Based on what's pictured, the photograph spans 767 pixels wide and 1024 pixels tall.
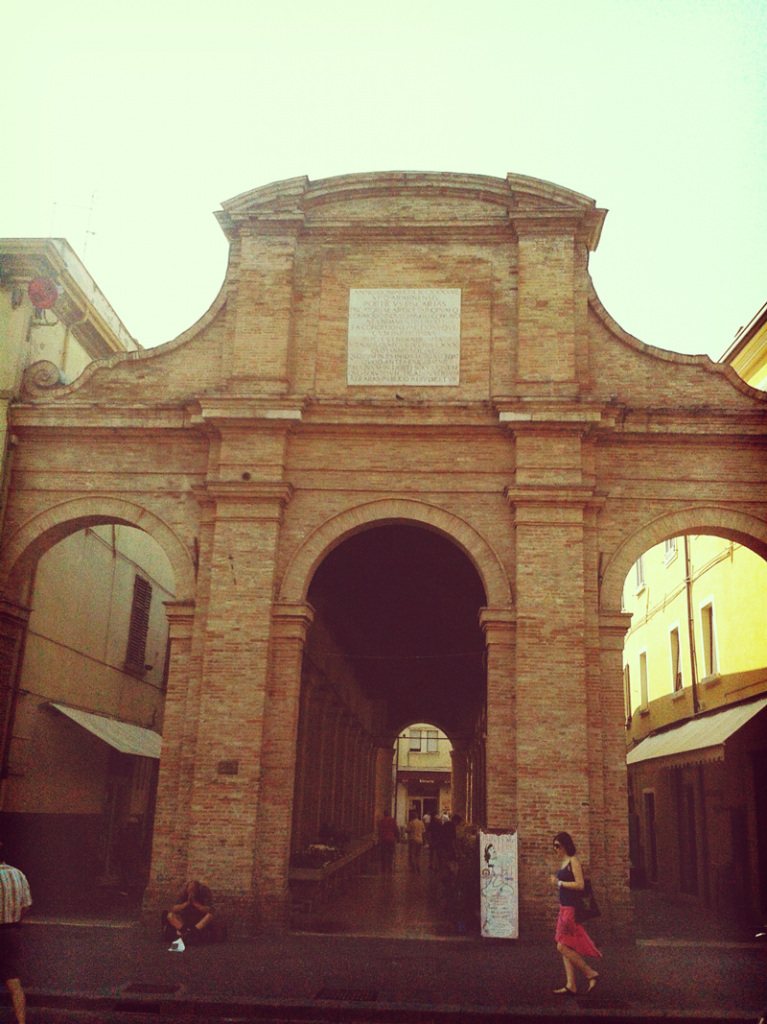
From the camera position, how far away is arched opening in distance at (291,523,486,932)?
62.3 feet

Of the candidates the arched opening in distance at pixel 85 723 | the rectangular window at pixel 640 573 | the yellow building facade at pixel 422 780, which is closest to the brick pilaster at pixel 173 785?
the arched opening in distance at pixel 85 723

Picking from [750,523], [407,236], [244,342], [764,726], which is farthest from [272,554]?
[764,726]

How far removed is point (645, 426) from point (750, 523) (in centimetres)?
220

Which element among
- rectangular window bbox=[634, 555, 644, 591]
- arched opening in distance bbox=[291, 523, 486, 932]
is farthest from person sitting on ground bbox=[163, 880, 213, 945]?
rectangular window bbox=[634, 555, 644, 591]

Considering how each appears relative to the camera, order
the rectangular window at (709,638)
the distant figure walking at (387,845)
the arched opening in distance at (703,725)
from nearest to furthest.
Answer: the arched opening in distance at (703,725) → the rectangular window at (709,638) → the distant figure walking at (387,845)

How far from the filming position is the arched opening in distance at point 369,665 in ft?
62.3

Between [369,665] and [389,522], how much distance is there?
1396cm

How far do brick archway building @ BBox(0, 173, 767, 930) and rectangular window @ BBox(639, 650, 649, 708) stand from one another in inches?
437

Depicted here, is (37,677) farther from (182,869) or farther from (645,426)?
(645,426)

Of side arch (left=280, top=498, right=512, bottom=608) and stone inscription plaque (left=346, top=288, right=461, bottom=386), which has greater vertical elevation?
stone inscription plaque (left=346, top=288, right=461, bottom=386)

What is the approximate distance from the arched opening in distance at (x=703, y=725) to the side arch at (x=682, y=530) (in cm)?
14

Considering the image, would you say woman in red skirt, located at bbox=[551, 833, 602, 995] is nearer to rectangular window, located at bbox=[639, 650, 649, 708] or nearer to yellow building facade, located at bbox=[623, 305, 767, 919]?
yellow building facade, located at bbox=[623, 305, 767, 919]

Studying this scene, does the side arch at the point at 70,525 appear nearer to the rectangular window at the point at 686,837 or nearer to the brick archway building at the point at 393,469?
the brick archway building at the point at 393,469

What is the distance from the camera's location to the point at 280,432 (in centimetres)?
1526
